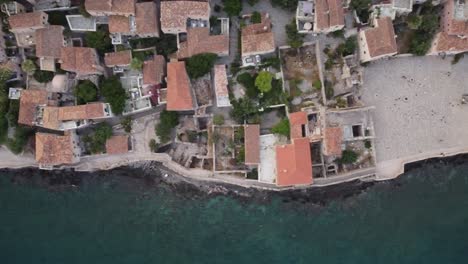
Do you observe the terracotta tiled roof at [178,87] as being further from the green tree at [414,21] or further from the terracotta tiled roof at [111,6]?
the green tree at [414,21]

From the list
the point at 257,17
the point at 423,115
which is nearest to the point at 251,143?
the point at 257,17

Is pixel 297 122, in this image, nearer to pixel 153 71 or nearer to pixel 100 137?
pixel 153 71

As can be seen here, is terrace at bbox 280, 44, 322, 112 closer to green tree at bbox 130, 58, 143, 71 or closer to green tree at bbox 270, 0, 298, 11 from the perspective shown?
green tree at bbox 270, 0, 298, 11

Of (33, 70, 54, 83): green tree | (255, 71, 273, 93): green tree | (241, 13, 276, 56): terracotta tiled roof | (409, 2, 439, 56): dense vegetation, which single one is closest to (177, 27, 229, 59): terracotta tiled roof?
(241, 13, 276, 56): terracotta tiled roof

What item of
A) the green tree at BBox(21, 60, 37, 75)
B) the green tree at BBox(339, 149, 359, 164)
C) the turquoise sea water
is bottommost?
the turquoise sea water

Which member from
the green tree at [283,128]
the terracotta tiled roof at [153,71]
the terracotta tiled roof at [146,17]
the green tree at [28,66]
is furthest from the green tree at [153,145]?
the green tree at [28,66]

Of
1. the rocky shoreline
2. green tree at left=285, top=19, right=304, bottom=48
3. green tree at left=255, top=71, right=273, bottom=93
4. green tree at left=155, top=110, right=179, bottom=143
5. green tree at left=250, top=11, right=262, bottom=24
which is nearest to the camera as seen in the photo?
green tree at left=255, top=71, right=273, bottom=93

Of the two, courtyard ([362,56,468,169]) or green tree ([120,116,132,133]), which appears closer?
green tree ([120,116,132,133])
